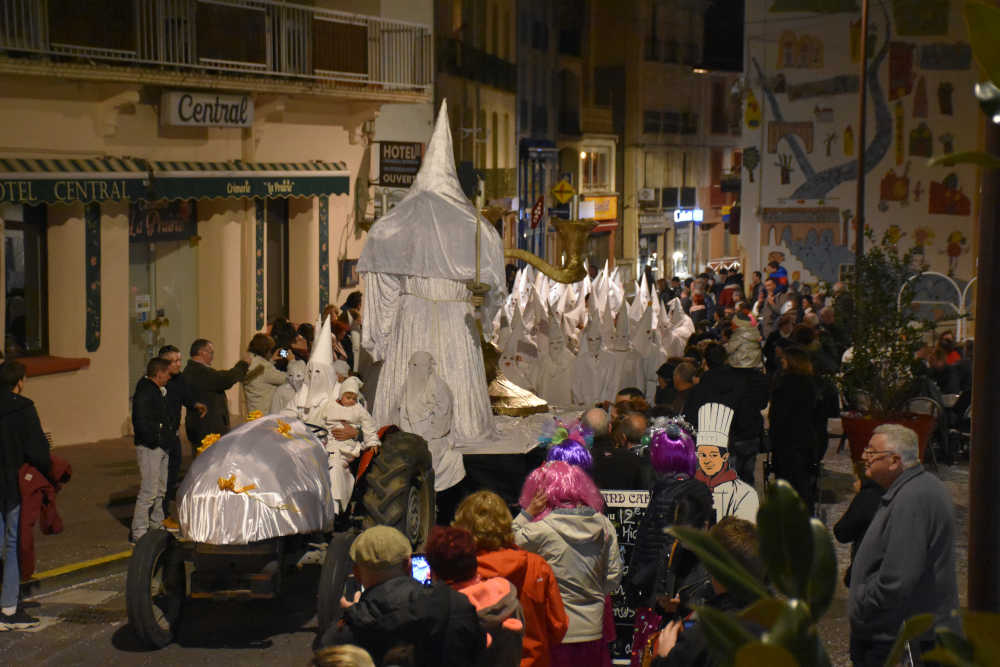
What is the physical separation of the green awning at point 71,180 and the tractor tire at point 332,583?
26.9 feet

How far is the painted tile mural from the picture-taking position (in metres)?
31.7

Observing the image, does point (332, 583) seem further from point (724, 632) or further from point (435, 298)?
point (724, 632)

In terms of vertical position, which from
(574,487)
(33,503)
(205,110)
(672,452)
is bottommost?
(33,503)

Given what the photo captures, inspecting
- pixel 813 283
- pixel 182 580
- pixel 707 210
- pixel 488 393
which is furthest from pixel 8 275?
pixel 707 210

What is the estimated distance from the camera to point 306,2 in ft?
→ 74.2

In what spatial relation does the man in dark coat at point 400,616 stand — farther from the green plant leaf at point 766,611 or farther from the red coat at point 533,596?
the green plant leaf at point 766,611

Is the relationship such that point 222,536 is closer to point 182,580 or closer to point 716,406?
point 182,580

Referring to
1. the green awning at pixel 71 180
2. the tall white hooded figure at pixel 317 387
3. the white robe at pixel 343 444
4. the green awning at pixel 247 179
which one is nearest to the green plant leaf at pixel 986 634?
the white robe at pixel 343 444

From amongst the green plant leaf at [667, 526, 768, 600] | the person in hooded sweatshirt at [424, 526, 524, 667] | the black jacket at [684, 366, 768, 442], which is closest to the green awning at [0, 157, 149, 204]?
the black jacket at [684, 366, 768, 442]

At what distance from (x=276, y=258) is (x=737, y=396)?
11378 mm

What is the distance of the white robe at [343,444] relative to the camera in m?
9.65

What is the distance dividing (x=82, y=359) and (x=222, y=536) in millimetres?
9150

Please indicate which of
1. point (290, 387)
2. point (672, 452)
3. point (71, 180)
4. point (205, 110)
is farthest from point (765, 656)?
point (205, 110)

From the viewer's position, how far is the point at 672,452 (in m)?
7.29
